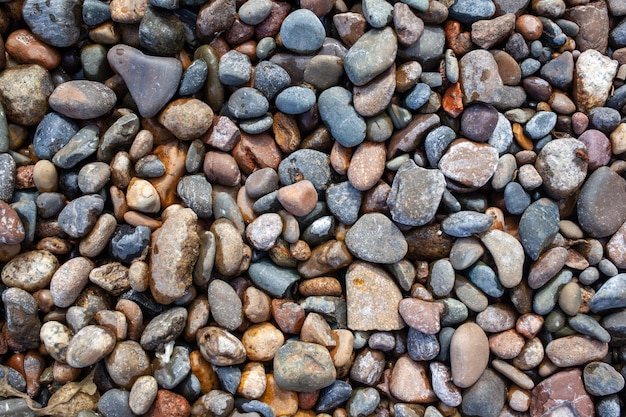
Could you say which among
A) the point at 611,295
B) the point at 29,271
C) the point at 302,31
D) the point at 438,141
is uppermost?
the point at 302,31

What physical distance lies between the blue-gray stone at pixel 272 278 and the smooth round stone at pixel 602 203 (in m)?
1.19

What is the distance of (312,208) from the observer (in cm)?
208

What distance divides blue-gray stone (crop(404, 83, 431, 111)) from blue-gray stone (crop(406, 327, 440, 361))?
89 cm

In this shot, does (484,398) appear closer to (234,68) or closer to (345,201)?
(345,201)

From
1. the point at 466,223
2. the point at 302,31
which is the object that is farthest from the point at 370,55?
the point at 466,223

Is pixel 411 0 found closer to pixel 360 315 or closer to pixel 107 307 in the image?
pixel 360 315

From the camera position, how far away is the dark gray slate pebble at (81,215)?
196 centimetres

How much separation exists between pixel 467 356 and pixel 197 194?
123 centimetres

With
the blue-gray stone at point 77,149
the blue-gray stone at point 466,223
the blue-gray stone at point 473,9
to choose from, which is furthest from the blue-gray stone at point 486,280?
the blue-gray stone at point 77,149

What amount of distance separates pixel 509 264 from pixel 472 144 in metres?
0.49

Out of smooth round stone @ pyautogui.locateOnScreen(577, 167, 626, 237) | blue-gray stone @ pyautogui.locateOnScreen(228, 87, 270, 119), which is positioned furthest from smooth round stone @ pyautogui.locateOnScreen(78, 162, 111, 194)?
smooth round stone @ pyautogui.locateOnScreen(577, 167, 626, 237)

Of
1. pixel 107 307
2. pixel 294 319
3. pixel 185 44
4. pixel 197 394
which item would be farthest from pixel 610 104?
pixel 107 307

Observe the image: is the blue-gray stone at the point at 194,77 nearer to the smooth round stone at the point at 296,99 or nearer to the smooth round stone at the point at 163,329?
the smooth round stone at the point at 296,99

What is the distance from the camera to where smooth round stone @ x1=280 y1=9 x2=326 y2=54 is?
2031 mm
